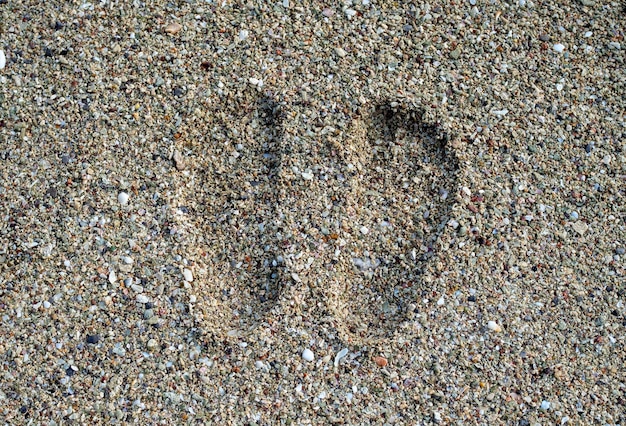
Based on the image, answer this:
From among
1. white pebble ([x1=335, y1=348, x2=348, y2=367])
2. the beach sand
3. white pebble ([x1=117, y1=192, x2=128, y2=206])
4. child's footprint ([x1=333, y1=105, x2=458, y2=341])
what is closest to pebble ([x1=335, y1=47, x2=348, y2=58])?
the beach sand

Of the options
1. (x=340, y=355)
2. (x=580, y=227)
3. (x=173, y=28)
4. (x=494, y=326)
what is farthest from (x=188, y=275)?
(x=580, y=227)

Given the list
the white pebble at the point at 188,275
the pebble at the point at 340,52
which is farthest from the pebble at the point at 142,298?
the pebble at the point at 340,52

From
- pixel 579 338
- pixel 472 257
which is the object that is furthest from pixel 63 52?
pixel 579 338

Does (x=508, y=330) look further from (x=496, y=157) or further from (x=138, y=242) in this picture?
(x=138, y=242)

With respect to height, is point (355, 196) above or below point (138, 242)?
above

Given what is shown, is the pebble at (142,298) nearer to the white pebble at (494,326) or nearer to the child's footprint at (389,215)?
the child's footprint at (389,215)

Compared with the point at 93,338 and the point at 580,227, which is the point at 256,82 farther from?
the point at 580,227
